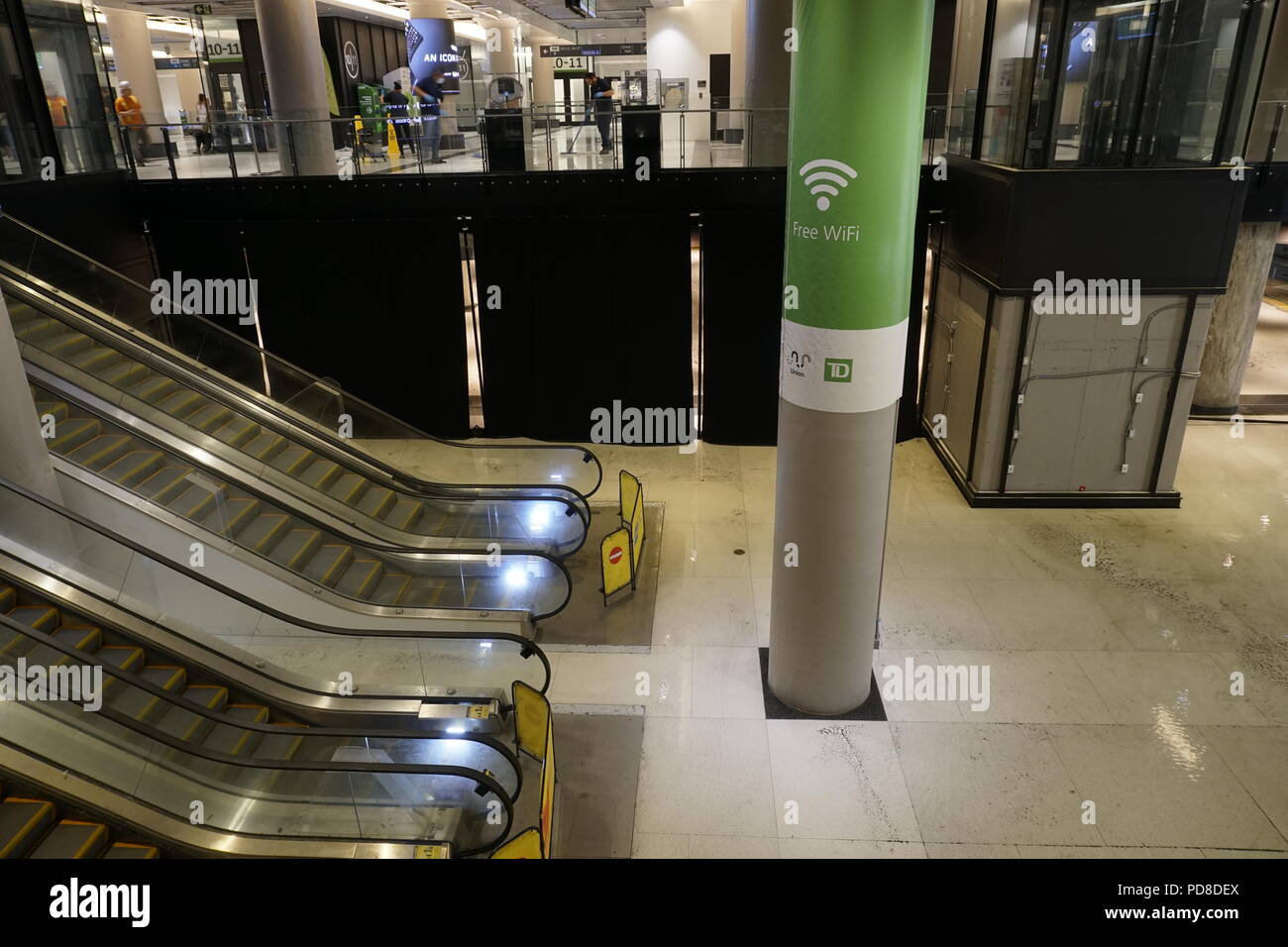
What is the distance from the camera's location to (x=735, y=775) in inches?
231

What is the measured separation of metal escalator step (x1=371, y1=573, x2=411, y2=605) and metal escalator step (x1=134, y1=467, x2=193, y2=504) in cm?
185

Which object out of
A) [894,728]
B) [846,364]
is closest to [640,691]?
[894,728]

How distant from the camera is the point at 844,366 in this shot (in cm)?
543

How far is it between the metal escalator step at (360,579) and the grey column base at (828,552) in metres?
3.67

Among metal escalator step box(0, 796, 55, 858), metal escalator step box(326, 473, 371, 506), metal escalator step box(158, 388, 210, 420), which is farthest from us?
metal escalator step box(326, 473, 371, 506)

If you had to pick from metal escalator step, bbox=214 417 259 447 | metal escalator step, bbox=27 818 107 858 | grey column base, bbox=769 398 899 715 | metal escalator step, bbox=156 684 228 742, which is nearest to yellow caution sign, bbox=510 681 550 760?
metal escalator step, bbox=156 684 228 742

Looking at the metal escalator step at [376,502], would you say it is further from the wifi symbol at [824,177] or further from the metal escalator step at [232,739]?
the wifi symbol at [824,177]

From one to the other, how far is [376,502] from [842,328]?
5.57 m

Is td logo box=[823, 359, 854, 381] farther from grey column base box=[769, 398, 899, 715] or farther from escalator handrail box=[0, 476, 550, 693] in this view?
escalator handrail box=[0, 476, 550, 693]

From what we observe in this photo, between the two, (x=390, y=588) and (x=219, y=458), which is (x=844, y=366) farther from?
(x=219, y=458)

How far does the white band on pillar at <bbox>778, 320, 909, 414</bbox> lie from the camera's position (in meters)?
5.37

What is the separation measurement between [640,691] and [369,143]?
7.80m

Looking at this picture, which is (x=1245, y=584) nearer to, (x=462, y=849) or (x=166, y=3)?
(x=462, y=849)
